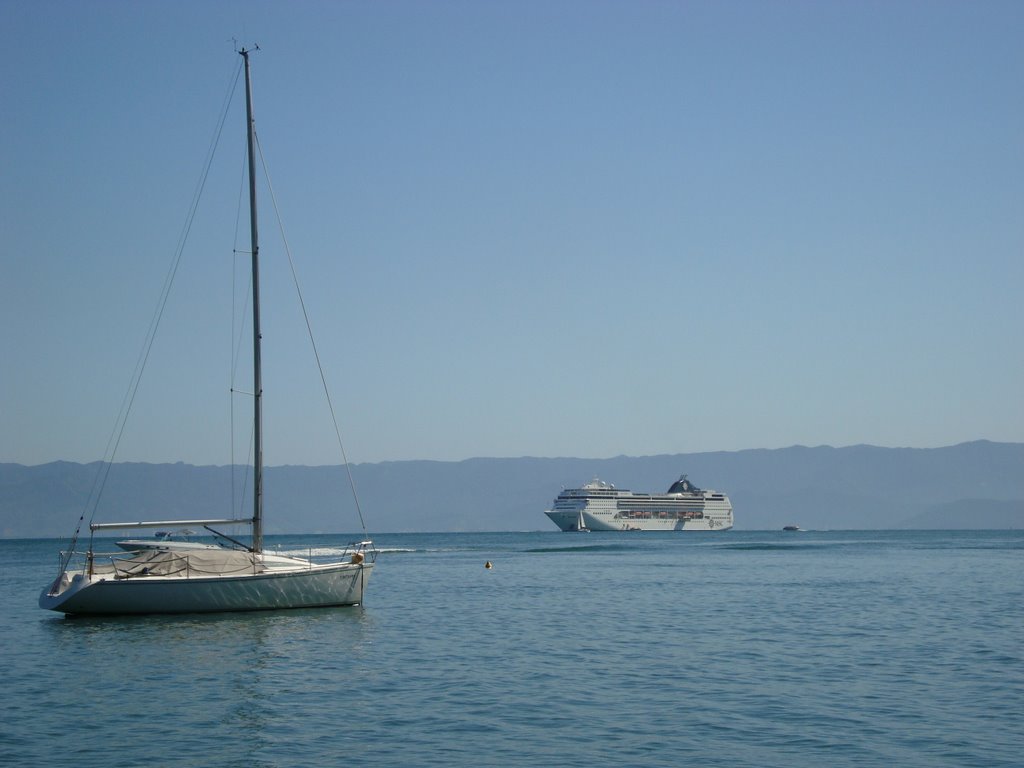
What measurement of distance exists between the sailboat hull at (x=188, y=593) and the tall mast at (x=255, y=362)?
1817mm

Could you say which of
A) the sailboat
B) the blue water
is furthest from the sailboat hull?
the blue water

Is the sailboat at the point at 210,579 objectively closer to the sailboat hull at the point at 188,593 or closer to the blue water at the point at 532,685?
the sailboat hull at the point at 188,593

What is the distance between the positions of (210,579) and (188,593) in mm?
892

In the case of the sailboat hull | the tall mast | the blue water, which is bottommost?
Result: the blue water

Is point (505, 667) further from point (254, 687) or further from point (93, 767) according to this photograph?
point (93, 767)

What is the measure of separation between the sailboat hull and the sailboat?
28 mm

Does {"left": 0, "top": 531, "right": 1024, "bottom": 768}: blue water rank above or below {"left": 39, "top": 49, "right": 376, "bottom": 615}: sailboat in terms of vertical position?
below

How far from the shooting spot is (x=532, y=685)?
870 inches

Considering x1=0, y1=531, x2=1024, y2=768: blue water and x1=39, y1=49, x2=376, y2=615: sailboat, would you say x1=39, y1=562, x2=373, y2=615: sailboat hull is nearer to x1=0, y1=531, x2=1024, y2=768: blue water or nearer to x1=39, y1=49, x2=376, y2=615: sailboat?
x1=39, y1=49, x2=376, y2=615: sailboat

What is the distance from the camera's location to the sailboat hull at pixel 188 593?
1367 inches

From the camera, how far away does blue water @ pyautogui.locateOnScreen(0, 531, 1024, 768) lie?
16547 mm

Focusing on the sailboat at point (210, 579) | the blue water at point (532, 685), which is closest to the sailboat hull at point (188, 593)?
the sailboat at point (210, 579)

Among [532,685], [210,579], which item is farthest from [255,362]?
[532,685]

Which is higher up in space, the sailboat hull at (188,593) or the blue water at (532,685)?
the sailboat hull at (188,593)
